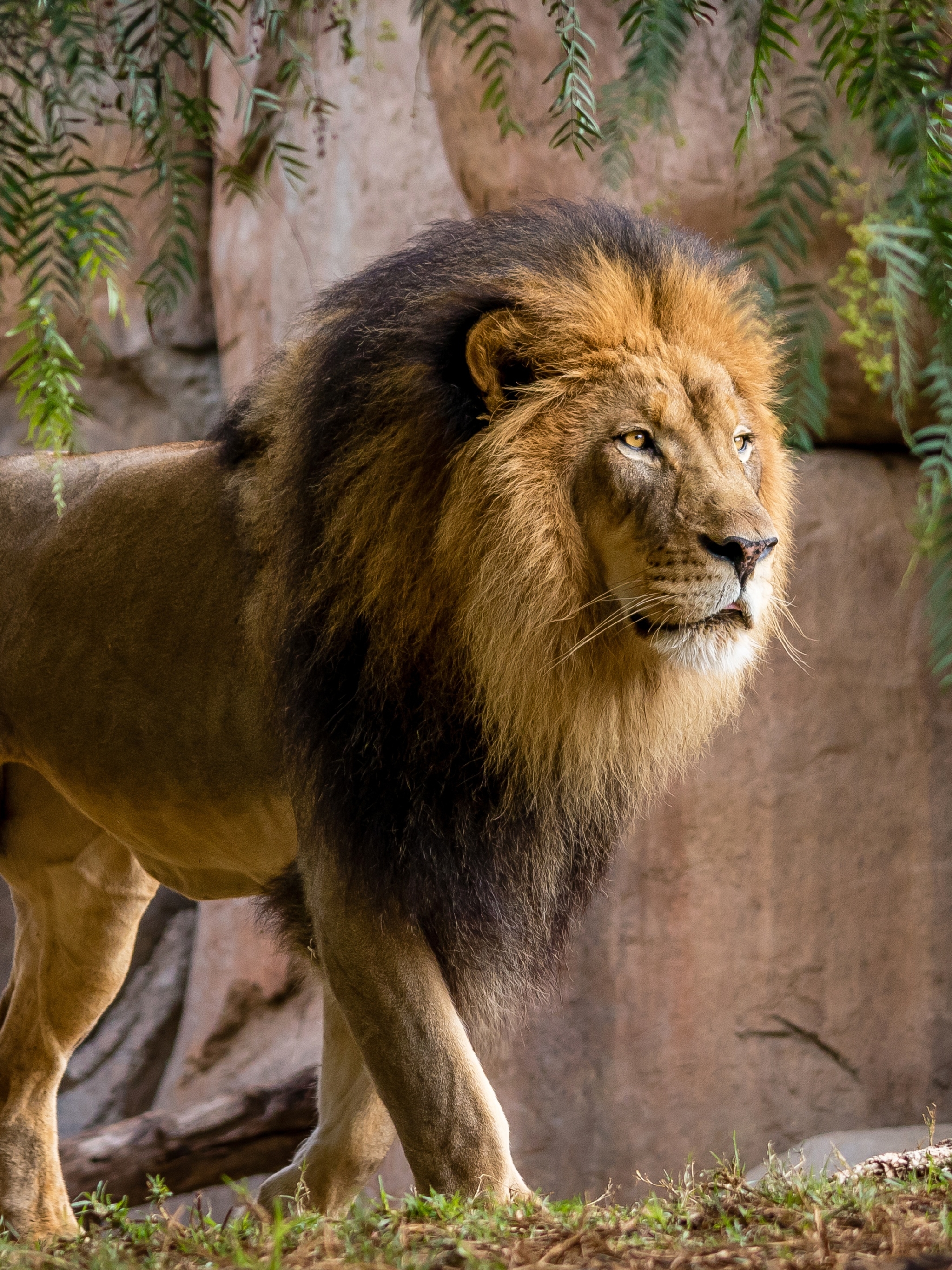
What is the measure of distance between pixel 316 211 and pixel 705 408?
14.5 feet

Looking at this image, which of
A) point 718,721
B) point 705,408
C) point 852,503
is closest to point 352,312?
point 705,408

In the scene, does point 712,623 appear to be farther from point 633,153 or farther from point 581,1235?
point 633,153

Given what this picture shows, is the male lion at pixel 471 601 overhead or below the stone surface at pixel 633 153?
below

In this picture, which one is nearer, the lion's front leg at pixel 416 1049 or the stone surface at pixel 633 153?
the lion's front leg at pixel 416 1049

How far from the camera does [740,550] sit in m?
2.39

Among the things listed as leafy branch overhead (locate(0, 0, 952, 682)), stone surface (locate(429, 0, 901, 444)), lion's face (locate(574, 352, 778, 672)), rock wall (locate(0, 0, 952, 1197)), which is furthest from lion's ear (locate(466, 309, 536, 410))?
rock wall (locate(0, 0, 952, 1197))

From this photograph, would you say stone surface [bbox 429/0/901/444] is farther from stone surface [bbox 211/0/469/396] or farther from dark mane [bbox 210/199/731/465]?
dark mane [bbox 210/199/731/465]

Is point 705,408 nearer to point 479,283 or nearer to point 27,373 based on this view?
point 479,283

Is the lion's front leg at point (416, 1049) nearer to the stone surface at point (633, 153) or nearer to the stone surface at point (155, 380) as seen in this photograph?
the stone surface at point (633, 153)

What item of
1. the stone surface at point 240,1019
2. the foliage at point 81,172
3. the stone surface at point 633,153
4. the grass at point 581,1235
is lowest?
the stone surface at point 240,1019

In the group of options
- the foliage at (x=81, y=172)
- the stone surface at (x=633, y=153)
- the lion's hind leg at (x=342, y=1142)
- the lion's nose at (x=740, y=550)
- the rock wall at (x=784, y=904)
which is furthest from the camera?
the rock wall at (x=784, y=904)

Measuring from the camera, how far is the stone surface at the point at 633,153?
530 cm

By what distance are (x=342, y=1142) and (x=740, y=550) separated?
1820 millimetres

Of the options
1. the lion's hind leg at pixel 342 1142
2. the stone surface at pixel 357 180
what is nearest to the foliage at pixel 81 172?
the lion's hind leg at pixel 342 1142
